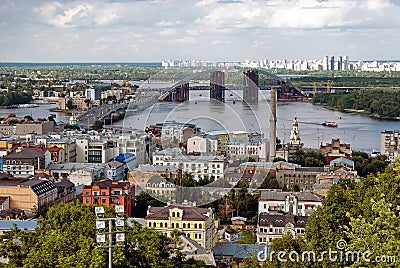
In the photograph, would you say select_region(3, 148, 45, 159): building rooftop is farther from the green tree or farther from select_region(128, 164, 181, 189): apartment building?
the green tree

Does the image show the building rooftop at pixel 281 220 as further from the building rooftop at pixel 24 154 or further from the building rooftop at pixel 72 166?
the building rooftop at pixel 24 154

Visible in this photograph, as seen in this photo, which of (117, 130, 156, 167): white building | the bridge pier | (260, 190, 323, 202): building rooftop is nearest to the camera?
(260, 190, 323, 202): building rooftop

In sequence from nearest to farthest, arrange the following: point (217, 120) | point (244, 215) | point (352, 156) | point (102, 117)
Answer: point (244, 215) → point (217, 120) → point (352, 156) → point (102, 117)

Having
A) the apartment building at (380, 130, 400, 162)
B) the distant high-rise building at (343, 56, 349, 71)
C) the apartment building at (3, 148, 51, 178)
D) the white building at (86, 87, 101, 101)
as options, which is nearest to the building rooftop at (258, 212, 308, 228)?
the apartment building at (3, 148, 51, 178)

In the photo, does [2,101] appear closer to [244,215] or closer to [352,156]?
[352,156]

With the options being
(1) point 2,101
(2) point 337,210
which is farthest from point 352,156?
(1) point 2,101

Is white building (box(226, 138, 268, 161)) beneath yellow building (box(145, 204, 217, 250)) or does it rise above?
above

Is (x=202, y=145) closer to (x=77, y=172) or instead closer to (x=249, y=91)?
(x=249, y=91)

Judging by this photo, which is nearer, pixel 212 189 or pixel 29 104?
pixel 212 189
